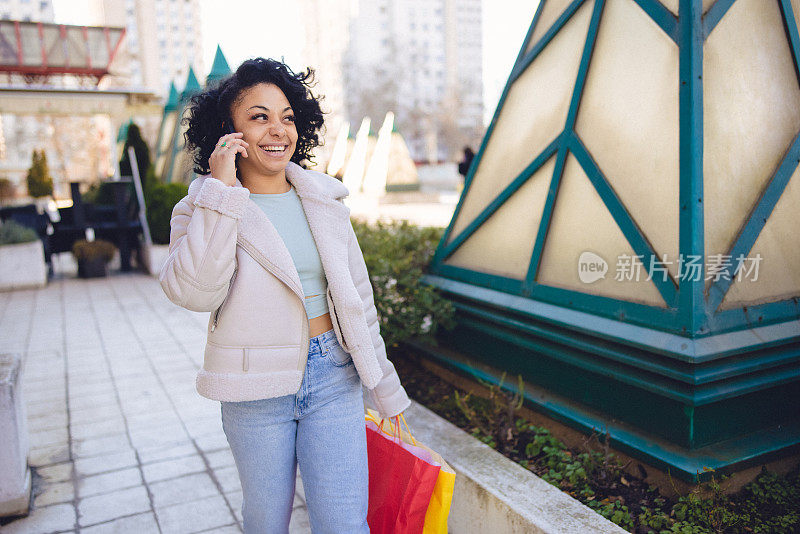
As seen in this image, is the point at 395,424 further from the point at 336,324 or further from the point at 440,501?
the point at 336,324

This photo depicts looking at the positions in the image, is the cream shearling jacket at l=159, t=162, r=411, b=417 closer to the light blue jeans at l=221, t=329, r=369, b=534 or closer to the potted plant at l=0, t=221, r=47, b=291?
the light blue jeans at l=221, t=329, r=369, b=534

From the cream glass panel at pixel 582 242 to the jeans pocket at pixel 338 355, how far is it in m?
1.61

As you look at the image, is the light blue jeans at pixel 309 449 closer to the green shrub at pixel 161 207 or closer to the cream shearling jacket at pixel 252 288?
the cream shearling jacket at pixel 252 288

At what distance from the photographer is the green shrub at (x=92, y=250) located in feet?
34.8

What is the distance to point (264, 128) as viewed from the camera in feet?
6.17

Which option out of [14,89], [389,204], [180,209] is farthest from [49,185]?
[180,209]

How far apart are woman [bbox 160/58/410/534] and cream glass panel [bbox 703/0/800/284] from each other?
1779 millimetres

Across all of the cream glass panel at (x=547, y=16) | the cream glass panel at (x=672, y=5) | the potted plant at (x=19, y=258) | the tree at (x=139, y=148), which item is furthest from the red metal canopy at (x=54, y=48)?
the cream glass panel at (x=672, y=5)

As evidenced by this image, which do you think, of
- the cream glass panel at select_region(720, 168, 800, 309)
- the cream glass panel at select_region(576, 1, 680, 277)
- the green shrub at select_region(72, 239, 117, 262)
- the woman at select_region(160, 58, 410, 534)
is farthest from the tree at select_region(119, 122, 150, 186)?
the cream glass panel at select_region(720, 168, 800, 309)

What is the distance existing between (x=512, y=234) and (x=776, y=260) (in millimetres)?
1443

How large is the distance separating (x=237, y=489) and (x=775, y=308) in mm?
2930

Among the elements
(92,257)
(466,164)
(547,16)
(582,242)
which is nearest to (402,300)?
(582,242)

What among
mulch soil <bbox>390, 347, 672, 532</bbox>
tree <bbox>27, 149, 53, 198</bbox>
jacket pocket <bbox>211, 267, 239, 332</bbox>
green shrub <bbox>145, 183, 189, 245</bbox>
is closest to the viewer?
jacket pocket <bbox>211, 267, 239, 332</bbox>

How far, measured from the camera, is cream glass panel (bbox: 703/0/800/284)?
2.71 m
